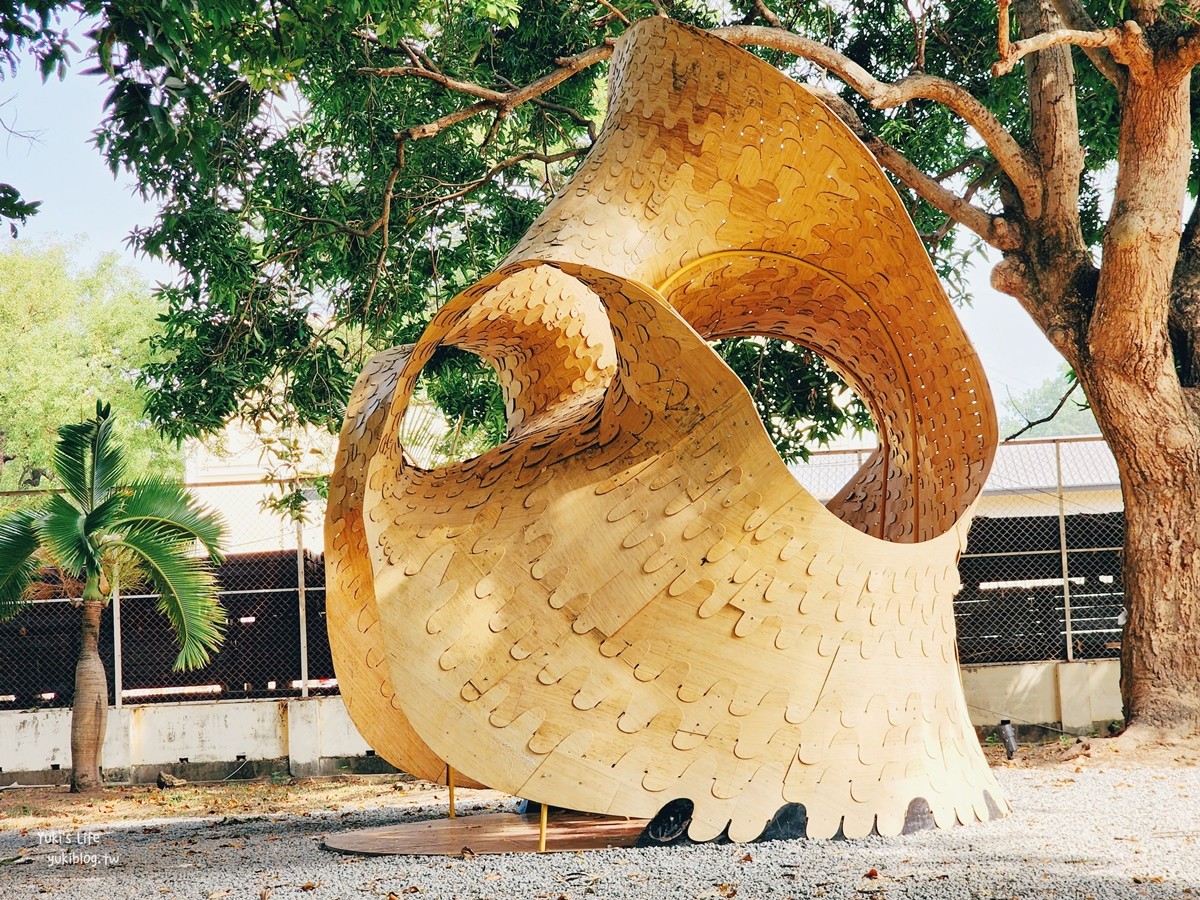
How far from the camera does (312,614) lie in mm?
11836

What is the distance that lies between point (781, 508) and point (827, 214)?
79.0 inches

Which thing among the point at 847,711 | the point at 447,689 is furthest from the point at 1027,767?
the point at 447,689

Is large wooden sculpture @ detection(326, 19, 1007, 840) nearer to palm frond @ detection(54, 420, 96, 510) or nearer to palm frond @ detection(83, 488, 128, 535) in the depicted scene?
palm frond @ detection(83, 488, 128, 535)

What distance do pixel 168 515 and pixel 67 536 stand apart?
0.87 metres

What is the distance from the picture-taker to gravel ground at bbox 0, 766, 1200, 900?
14.6 ft

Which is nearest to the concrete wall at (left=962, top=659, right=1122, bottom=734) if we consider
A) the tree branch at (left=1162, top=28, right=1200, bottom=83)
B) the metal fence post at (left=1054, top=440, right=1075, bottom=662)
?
the metal fence post at (left=1054, top=440, right=1075, bottom=662)

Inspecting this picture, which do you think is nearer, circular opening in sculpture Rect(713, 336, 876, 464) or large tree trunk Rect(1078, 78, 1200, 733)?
large tree trunk Rect(1078, 78, 1200, 733)

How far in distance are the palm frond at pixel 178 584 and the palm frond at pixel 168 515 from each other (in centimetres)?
8

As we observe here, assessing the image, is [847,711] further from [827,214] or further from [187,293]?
[187,293]

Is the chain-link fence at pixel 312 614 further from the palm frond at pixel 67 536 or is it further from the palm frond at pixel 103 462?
the palm frond at pixel 67 536

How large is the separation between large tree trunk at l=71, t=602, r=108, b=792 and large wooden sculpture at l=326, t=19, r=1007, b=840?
211 inches

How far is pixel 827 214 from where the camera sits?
6535 mm

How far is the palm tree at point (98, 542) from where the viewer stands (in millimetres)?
10266

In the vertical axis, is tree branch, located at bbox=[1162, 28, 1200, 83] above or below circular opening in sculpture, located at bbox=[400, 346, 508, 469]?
above
